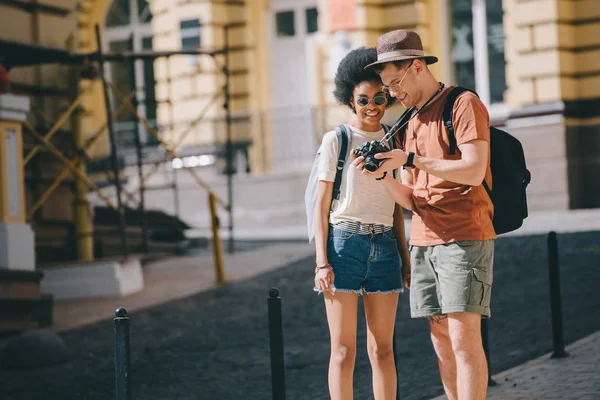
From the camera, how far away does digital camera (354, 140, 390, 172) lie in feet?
16.2

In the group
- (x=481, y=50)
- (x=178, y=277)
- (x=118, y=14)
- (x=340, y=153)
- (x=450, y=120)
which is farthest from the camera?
(x=118, y=14)

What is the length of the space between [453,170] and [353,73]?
0.92 m

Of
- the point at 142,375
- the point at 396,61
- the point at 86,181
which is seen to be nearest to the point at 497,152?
the point at 396,61

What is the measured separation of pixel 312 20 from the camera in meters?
22.6

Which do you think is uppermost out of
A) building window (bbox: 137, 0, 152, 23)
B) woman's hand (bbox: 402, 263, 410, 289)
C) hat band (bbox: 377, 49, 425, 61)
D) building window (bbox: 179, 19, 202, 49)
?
building window (bbox: 137, 0, 152, 23)

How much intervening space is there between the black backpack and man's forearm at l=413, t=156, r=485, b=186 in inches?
9.8

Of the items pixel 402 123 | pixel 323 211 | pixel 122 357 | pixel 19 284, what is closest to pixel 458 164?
pixel 402 123

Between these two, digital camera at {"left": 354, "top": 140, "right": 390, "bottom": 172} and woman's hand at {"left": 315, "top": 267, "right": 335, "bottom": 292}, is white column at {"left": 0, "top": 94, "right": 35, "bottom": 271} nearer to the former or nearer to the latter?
woman's hand at {"left": 315, "top": 267, "right": 335, "bottom": 292}

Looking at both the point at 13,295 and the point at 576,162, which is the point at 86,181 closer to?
the point at 13,295

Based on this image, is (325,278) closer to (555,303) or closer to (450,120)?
(450,120)

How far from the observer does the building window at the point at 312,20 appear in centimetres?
2256

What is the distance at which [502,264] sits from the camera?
12.1 meters

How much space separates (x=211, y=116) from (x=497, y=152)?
16.8 metres

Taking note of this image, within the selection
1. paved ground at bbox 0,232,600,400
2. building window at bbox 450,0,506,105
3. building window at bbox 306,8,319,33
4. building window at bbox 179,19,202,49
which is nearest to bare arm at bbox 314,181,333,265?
paved ground at bbox 0,232,600,400
